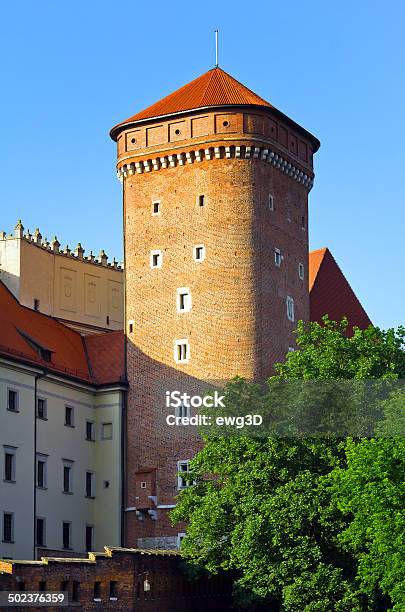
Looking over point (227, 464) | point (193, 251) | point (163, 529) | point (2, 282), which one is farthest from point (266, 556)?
point (2, 282)

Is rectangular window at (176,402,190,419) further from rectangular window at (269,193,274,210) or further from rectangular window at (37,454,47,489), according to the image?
rectangular window at (269,193,274,210)

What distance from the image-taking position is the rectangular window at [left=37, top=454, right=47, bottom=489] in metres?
60.8

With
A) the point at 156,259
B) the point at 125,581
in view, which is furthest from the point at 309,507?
the point at 156,259

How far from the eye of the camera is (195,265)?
209ft

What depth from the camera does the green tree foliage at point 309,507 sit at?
1820 inches

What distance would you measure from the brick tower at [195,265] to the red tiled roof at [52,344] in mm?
2069

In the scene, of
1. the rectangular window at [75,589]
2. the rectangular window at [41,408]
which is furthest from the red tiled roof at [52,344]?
the rectangular window at [75,589]

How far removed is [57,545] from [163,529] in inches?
177

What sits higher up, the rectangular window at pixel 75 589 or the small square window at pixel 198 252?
the small square window at pixel 198 252

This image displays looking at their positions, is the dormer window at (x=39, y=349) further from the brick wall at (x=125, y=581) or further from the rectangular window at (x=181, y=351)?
the brick wall at (x=125, y=581)

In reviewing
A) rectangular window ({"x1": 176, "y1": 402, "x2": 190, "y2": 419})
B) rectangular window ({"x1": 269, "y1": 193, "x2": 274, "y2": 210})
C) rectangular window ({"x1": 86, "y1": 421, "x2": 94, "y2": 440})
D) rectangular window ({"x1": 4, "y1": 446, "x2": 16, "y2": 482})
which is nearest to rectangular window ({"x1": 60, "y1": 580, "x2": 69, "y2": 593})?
rectangular window ({"x1": 4, "y1": 446, "x2": 16, "y2": 482})

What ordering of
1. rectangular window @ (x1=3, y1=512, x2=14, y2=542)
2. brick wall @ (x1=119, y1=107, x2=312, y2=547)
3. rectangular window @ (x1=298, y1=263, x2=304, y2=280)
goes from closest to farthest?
rectangular window @ (x1=3, y1=512, x2=14, y2=542) < brick wall @ (x1=119, y1=107, x2=312, y2=547) < rectangular window @ (x1=298, y1=263, x2=304, y2=280)

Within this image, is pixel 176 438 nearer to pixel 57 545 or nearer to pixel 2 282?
pixel 57 545

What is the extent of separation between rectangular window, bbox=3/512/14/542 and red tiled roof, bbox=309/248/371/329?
73.1 ft
